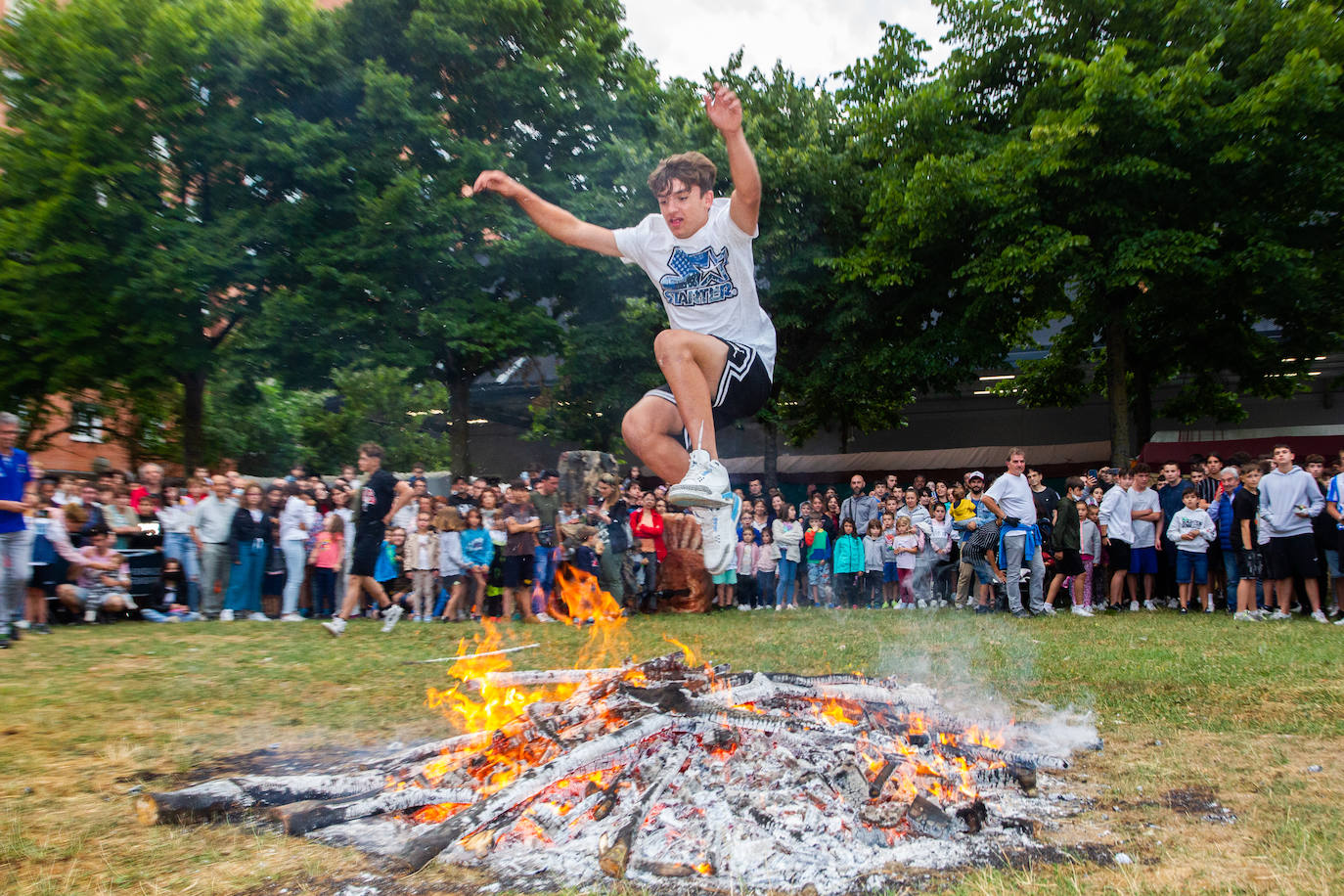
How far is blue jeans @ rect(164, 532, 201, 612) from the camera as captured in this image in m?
11.3

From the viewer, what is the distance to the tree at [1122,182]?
14281 mm

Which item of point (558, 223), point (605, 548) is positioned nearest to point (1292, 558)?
point (605, 548)

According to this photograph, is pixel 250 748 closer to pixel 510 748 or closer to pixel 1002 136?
pixel 510 748

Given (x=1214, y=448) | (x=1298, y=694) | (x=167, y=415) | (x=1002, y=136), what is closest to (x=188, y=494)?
(x=1298, y=694)

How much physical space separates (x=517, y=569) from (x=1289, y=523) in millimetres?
8206

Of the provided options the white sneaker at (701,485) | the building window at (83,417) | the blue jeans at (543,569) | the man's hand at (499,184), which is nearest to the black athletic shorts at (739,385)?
the white sneaker at (701,485)

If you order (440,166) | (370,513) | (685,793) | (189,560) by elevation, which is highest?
(440,166)

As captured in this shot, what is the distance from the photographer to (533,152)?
16.7 meters

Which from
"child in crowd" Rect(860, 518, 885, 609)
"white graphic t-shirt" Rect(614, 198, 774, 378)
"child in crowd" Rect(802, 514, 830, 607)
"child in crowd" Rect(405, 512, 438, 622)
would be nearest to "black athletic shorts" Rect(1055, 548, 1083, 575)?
"child in crowd" Rect(860, 518, 885, 609)

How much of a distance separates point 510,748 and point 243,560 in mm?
8004

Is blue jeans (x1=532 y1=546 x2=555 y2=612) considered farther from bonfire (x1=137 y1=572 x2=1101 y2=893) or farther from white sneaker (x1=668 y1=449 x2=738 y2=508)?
white sneaker (x1=668 y1=449 x2=738 y2=508)

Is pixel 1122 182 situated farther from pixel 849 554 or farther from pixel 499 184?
pixel 499 184

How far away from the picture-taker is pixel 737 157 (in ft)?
12.0

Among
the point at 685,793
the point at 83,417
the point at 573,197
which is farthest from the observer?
the point at 83,417
